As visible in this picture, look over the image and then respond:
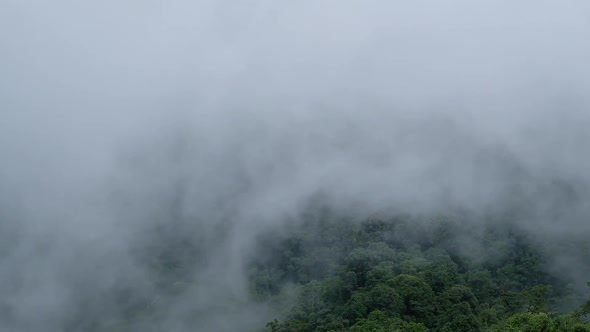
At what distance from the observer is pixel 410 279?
31203mm

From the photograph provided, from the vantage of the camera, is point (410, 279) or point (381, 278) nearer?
point (410, 279)

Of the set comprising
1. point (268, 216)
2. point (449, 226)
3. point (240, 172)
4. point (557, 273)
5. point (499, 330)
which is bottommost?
point (499, 330)

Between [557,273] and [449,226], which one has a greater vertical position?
[449,226]

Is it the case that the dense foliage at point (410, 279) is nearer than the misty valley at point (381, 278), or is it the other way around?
the dense foliage at point (410, 279)

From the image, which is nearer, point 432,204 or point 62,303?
point 432,204

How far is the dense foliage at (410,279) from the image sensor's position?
2744cm

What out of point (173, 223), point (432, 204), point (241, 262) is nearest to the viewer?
point (432, 204)

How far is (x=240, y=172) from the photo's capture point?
227ft

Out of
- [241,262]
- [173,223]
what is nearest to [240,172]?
[173,223]

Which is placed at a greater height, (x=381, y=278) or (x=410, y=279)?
(x=381, y=278)

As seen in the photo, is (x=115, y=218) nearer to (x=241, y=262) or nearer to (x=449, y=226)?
(x=241, y=262)

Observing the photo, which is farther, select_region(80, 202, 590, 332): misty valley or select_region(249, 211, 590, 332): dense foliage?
select_region(80, 202, 590, 332): misty valley

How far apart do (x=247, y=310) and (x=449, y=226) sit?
15.4m

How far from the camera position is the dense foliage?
90.0ft
